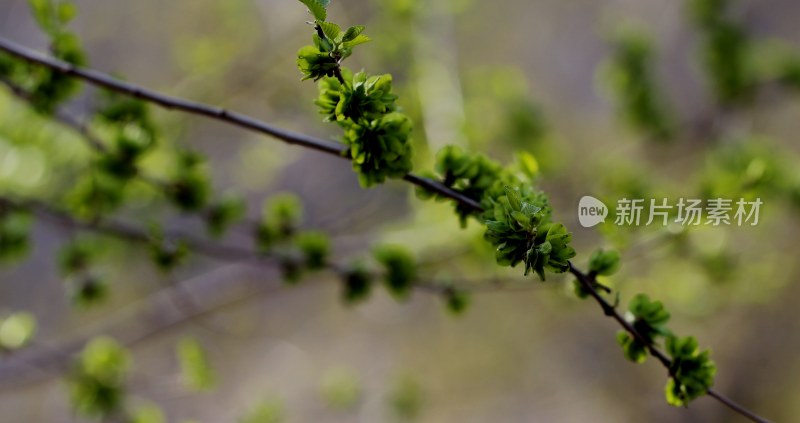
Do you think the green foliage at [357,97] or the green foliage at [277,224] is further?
the green foliage at [277,224]

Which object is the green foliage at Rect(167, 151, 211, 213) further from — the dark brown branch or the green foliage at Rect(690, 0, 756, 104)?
the green foliage at Rect(690, 0, 756, 104)

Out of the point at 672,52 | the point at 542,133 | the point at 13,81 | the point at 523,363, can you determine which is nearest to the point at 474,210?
the point at 13,81

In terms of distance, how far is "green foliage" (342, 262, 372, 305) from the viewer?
807mm

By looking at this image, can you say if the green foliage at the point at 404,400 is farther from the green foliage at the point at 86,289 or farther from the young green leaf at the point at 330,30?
the young green leaf at the point at 330,30

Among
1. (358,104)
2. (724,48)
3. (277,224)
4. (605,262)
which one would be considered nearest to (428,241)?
(277,224)

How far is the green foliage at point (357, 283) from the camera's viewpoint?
81cm

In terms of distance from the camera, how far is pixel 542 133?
1.64 m

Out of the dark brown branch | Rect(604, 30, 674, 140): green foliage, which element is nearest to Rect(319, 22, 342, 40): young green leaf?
the dark brown branch

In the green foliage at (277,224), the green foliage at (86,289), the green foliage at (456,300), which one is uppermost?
the green foliage at (277,224)

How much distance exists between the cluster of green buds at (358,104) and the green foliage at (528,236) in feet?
0.31

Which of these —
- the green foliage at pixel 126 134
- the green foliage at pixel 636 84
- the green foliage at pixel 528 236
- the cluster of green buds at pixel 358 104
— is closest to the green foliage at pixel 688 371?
the green foliage at pixel 528 236

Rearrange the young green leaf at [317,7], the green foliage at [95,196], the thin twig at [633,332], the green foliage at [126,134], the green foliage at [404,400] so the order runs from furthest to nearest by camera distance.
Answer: the green foliage at [404,400] → the green foliage at [95,196] → the green foliage at [126,134] → the thin twig at [633,332] → the young green leaf at [317,7]

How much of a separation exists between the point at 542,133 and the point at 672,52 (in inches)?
49.9

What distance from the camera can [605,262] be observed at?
56cm
